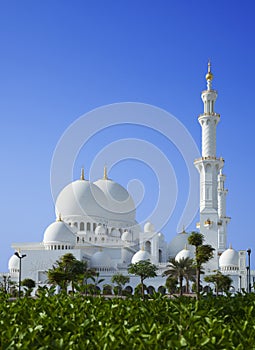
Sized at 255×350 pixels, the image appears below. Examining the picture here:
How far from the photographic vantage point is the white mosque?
55.2 m

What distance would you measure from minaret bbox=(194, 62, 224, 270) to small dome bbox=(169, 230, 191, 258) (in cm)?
881

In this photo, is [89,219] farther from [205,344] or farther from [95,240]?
[205,344]

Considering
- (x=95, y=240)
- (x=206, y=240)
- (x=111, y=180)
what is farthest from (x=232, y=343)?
(x=111, y=180)

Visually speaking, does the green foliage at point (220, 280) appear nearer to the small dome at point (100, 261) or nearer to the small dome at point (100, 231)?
the small dome at point (100, 261)

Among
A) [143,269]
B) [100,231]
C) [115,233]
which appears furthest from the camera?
[115,233]

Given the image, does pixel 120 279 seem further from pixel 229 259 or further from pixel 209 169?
pixel 209 169

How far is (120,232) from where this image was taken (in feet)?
215

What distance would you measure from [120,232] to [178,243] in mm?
6675

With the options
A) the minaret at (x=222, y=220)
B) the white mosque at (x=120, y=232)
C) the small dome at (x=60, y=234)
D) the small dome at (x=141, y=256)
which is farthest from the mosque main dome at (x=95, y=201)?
the minaret at (x=222, y=220)

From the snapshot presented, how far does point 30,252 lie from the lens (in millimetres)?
58031

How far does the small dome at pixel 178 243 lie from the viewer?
211ft

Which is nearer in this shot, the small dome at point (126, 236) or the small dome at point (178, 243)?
the small dome at point (126, 236)

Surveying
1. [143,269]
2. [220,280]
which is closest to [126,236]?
[143,269]

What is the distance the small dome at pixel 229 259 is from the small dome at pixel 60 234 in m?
15.3
